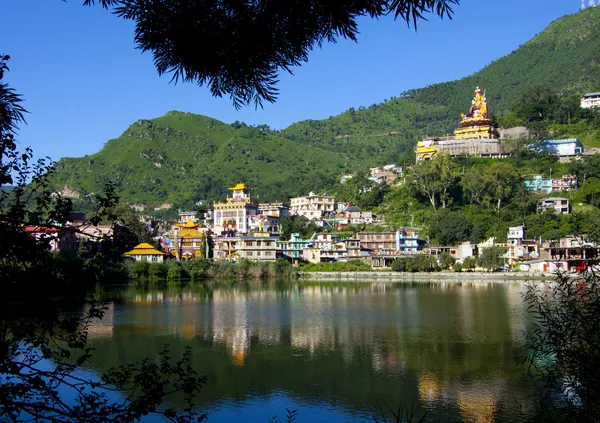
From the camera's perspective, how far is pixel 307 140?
132 meters

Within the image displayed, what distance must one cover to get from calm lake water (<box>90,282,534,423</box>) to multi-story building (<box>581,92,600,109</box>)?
47196mm

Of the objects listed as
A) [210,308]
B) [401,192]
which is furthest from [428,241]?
[210,308]

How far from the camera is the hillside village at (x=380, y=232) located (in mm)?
46812

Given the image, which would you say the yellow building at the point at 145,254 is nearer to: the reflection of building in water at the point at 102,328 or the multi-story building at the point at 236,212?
the multi-story building at the point at 236,212

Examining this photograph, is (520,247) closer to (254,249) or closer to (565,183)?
(565,183)

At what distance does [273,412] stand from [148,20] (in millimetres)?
9451

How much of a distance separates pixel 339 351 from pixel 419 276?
30.0 metres

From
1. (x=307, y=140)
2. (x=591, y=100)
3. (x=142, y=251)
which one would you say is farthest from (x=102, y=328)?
(x=307, y=140)

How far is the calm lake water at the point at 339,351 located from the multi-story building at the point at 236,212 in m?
33.6

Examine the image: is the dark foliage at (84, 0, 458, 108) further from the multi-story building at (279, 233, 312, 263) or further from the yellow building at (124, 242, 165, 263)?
the multi-story building at (279, 233, 312, 263)

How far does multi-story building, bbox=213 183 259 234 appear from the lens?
64.4 m

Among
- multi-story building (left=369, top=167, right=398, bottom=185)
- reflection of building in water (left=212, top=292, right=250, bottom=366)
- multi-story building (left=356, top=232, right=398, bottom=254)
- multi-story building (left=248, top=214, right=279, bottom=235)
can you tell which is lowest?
reflection of building in water (left=212, top=292, right=250, bottom=366)

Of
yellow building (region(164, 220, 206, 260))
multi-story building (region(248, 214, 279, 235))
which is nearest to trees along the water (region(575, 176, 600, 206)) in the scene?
multi-story building (region(248, 214, 279, 235))

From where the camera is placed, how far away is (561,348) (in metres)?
6.24
